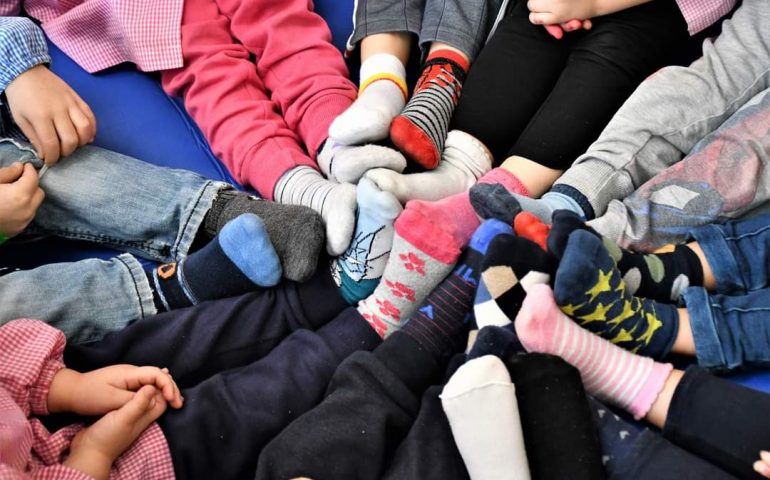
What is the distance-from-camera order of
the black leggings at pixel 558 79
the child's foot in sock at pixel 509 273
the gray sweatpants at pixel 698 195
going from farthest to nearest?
the black leggings at pixel 558 79 < the gray sweatpants at pixel 698 195 < the child's foot in sock at pixel 509 273

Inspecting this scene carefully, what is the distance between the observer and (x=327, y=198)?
0.94 metres

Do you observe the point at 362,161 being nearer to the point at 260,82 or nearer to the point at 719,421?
the point at 260,82

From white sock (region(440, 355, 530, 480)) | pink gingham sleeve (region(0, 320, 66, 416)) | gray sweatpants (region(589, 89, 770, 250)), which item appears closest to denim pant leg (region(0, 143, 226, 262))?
pink gingham sleeve (region(0, 320, 66, 416))

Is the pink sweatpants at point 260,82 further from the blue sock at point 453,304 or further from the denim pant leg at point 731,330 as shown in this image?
the denim pant leg at point 731,330

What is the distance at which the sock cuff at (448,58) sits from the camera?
109 cm

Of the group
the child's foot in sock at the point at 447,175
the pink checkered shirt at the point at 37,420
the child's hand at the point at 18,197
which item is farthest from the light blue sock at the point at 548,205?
the child's hand at the point at 18,197

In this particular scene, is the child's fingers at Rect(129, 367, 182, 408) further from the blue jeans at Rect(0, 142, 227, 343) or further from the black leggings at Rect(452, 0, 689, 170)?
the black leggings at Rect(452, 0, 689, 170)

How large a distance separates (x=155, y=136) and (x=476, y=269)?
59cm

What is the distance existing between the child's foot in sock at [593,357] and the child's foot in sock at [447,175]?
9.2 inches

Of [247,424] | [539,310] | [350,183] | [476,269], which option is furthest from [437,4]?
[247,424]

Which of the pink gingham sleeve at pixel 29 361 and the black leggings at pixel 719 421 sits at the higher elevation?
the black leggings at pixel 719 421

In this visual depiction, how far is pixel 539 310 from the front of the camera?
2.49 ft

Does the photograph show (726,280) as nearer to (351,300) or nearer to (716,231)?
(716,231)

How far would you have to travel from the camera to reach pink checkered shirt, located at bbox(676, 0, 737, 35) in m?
1.05
